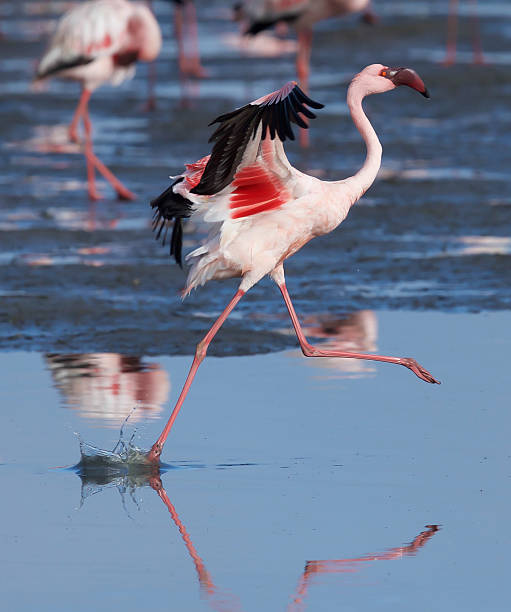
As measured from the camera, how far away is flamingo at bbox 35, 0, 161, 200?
42.6 ft

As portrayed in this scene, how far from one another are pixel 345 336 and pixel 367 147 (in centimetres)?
A: 162

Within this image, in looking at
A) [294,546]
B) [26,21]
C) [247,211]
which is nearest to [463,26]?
[26,21]

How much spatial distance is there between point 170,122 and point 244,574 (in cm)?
1202

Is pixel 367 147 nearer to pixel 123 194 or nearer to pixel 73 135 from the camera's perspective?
pixel 123 194

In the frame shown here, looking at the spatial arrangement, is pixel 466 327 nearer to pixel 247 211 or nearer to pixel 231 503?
pixel 247 211

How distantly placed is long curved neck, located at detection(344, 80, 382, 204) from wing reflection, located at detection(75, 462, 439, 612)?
58.2 inches

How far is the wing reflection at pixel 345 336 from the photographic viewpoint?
277 inches

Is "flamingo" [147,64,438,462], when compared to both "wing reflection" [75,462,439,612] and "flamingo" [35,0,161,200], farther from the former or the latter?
"flamingo" [35,0,161,200]

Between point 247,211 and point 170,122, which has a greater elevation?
point 247,211

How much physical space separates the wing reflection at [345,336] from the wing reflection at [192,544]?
64.3 inches

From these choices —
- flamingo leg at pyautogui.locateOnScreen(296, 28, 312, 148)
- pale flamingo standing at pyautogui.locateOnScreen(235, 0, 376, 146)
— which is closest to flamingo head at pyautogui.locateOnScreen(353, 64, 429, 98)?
flamingo leg at pyautogui.locateOnScreen(296, 28, 312, 148)

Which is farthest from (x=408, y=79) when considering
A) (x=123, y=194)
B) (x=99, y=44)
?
(x=99, y=44)

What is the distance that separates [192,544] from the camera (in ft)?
15.1

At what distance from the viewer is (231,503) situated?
16.5 ft
